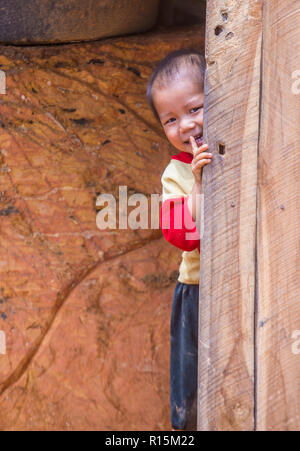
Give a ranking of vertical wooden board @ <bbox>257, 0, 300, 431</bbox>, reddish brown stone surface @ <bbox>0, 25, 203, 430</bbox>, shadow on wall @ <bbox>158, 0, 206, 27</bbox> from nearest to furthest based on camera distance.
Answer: vertical wooden board @ <bbox>257, 0, 300, 431</bbox> → reddish brown stone surface @ <bbox>0, 25, 203, 430</bbox> → shadow on wall @ <bbox>158, 0, 206, 27</bbox>

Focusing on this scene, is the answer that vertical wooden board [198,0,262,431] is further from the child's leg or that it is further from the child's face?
the child's leg

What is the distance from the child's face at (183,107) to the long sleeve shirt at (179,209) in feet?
0.23

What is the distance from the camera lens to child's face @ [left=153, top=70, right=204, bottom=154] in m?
1.71

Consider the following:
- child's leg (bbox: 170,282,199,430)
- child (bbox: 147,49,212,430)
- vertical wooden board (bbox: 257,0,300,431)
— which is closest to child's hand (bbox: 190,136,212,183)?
child (bbox: 147,49,212,430)

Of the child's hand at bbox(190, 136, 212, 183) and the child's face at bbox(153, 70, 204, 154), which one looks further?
the child's face at bbox(153, 70, 204, 154)

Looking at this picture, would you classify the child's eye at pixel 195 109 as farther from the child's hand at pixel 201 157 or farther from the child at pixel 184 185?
the child's hand at pixel 201 157

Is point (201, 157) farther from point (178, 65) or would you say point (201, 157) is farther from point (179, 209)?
point (178, 65)

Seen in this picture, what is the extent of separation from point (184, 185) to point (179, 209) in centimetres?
13

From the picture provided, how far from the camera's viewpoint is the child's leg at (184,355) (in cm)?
198

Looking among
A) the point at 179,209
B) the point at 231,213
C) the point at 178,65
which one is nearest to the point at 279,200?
the point at 231,213

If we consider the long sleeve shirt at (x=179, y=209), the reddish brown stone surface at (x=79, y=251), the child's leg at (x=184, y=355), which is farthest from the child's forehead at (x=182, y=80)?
the reddish brown stone surface at (x=79, y=251)

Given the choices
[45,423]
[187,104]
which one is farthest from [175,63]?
[45,423]

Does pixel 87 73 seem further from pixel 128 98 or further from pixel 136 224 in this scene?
pixel 136 224

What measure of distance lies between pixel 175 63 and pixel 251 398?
101 cm
